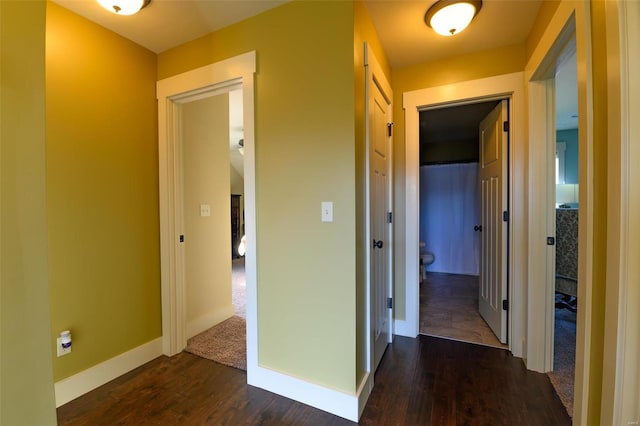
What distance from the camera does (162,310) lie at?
2254mm

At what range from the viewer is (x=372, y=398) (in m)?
1.70

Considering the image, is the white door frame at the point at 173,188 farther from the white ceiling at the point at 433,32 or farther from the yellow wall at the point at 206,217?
the white ceiling at the point at 433,32

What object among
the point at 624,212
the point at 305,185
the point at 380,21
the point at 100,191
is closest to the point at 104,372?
the point at 100,191

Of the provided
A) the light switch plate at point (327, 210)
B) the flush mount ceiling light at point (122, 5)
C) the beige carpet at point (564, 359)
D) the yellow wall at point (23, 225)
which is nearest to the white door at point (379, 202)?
the light switch plate at point (327, 210)

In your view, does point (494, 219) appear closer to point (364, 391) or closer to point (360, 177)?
point (360, 177)

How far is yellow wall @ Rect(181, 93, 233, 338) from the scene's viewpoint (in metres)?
2.48

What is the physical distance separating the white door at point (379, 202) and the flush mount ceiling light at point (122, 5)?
4.51ft

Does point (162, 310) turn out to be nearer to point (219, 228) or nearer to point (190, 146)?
point (219, 228)

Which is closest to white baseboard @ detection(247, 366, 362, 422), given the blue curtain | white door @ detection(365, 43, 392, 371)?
white door @ detection(365, 43, 392, 371)

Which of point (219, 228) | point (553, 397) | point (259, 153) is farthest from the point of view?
point (219, 228)

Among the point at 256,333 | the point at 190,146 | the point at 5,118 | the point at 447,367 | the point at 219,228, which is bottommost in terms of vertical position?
the point at 447,367

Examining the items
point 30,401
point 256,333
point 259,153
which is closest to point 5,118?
point 30,401

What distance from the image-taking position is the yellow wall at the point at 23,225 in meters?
0.62

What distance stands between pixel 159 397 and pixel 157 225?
1224 mm
